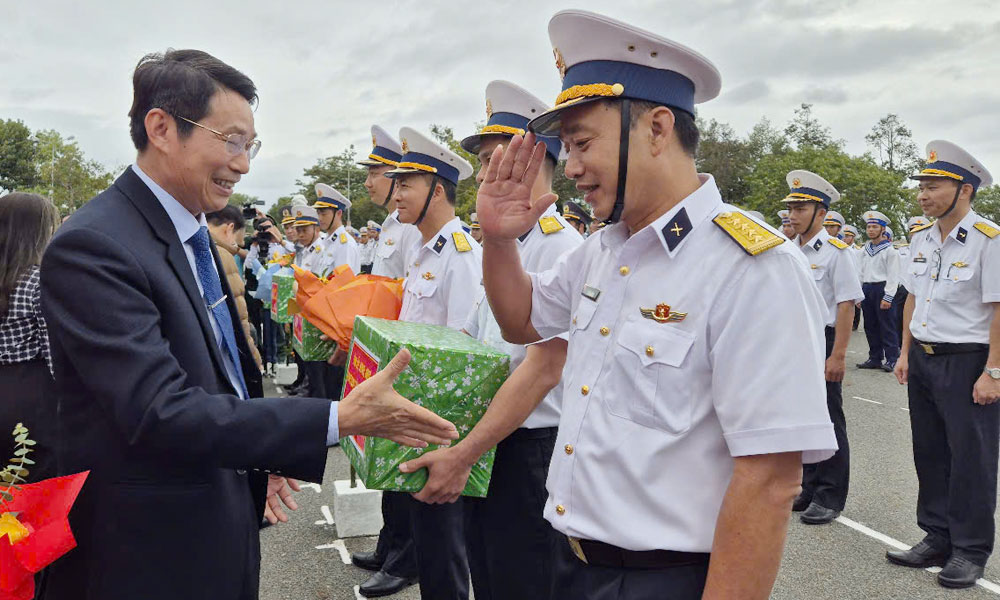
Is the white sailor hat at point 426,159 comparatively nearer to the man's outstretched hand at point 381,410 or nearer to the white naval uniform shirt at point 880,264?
the man's outstretched hand at point 381,410

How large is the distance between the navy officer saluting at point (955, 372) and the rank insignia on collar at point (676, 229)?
3517mm

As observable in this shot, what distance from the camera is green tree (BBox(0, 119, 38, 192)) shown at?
1689 inches

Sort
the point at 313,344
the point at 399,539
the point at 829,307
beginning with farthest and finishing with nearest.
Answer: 1. the point at 829,307
2. the point at 399,539
3. the point at 313,344

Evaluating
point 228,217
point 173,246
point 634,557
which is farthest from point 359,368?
point 228,217

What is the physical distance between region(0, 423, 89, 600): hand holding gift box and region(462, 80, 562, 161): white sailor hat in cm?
229

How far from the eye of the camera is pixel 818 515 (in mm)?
5094

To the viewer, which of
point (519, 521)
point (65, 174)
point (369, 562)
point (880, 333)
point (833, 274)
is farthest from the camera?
point (65, 174)

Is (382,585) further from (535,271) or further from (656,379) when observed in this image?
(656,379)

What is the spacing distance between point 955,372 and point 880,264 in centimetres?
1026

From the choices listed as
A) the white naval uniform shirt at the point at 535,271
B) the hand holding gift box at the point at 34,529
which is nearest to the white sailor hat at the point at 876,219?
the white naval uniform shirt at the point at 535,271

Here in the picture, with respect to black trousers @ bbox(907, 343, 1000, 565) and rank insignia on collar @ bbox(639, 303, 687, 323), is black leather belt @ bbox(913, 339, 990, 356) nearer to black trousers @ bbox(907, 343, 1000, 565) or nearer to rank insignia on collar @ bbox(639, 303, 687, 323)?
black trousers @ bbox(907, 343, 1000, 565)

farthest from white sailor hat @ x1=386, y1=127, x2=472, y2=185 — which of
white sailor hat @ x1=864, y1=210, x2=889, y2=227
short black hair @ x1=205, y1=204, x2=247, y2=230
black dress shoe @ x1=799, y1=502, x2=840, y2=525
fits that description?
white sailor hat @ x1=864, y1=210, x2=889, y2=227

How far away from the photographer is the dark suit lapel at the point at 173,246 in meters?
1.76

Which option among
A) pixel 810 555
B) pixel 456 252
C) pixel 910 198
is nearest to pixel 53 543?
pixel 456 252
